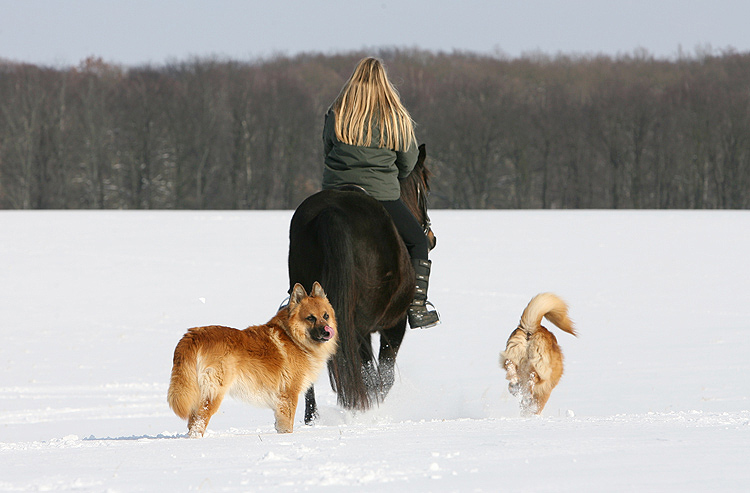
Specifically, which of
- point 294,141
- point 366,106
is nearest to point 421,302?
point 366,106

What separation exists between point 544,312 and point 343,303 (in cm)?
164

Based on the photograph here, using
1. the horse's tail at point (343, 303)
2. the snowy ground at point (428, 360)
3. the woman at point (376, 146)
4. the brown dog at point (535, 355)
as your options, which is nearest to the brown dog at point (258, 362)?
the snowy ground at point (428, 360)

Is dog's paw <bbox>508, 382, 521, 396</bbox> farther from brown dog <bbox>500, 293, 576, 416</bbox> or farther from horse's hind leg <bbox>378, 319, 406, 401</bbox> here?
horse's hind leg <bbox>378, 319, 406, 401</bbox>

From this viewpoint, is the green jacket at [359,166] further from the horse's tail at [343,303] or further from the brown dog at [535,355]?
the brown dog at [535,355]

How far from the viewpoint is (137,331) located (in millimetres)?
13938

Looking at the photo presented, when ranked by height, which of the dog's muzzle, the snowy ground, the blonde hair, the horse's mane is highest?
the blonde hair

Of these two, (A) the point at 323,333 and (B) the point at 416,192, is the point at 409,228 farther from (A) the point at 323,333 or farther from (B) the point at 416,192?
(A) the point at 323,333

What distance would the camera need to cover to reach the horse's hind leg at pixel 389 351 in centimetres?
630

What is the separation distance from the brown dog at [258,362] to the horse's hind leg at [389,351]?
5.03 ft

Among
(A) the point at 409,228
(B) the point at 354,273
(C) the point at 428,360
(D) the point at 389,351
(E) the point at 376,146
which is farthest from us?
(C) the point at 428,360

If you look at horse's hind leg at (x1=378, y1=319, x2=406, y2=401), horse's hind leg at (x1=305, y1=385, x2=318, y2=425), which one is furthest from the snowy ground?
horse's hind leg at (x1=378, y1=319, x2=406, y2=401)

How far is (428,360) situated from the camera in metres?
11.5

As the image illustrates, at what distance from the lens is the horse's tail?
5.28 meters

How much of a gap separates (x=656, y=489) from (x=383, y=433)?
1687 mm
